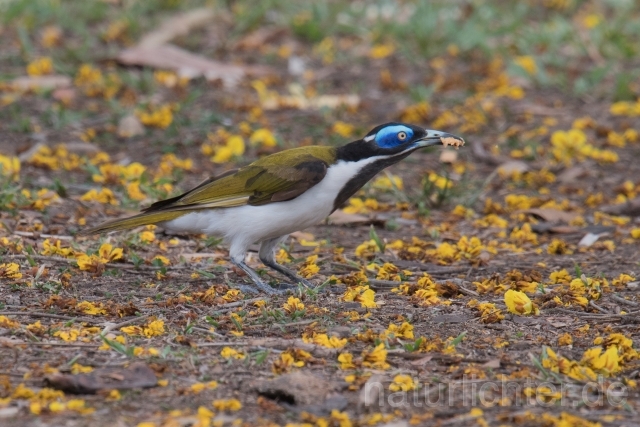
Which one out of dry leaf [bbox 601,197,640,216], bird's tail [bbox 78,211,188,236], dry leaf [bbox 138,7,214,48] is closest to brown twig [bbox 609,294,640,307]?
dry leaf [bbox 601,197,640,216]

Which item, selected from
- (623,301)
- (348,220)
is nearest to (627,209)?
(348,220)

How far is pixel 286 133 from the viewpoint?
10.1m

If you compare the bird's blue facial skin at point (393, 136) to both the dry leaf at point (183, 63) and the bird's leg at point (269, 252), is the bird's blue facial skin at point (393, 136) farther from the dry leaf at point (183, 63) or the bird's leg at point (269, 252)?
the dry leaf at point (183, 63)

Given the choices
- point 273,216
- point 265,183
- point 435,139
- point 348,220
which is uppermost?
point 435,139

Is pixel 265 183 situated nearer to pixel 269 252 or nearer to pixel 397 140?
pixel 269 252

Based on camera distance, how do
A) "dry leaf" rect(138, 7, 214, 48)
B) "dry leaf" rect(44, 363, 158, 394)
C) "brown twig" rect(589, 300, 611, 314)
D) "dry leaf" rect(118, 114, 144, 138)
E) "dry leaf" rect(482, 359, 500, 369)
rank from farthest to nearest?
"dry leaf" rect(138, 7, 214, 48) < "dry leaf" rect(118, 114, 144, 138) < "brown twig" rect(589, 300, 611, 314) < "dry leaf" rect(482, 359, 500, 369) < "dry leaf" rect(44, 363, 158, 394)

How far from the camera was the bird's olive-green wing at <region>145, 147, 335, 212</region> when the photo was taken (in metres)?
6.31

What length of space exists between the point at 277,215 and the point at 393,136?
2.80 feet

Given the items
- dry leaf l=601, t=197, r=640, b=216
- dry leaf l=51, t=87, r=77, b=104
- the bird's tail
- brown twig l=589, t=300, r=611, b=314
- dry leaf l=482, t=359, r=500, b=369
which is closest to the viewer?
dry leaf l=482, t=359, r=500, b=369

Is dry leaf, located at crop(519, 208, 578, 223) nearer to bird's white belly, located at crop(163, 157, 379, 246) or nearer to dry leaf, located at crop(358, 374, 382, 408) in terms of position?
bird's white belly, located at crop(163, 157, 379, 246)

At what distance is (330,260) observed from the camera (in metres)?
6.94

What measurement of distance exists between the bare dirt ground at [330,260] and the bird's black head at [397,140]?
748 millimetres

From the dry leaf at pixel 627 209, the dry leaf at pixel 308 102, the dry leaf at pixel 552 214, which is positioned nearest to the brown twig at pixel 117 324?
the dry leaf at pixel 552 214

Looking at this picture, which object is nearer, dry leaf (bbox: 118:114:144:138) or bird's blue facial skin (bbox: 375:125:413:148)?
bird's blue facial skin (bbox: 375:125:413:148)
